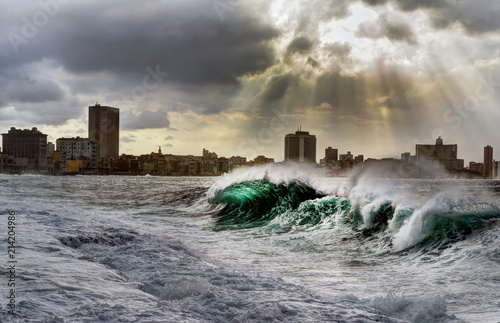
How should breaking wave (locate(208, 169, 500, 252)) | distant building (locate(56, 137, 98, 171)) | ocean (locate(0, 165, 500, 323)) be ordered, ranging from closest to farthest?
ocean (locate(0, 165, 500, 323)) < breaking wave (locate(208, 169, 500, 252)) < distant building (locate(56, 137, 98, 171))

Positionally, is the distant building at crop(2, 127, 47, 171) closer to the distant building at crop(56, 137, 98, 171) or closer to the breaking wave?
the distant building at crop(56, 137, 98, 171)

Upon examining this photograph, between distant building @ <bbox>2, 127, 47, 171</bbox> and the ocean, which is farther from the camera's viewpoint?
distant building @ <bbox>2, 127, 47, 171</bbox>

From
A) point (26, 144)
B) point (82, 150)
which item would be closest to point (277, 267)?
point (82, 150)

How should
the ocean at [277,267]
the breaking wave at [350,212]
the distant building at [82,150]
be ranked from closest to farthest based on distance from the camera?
the ocean at [277,267] → the breaking wave at [350,212] → the distant building at [82,150]

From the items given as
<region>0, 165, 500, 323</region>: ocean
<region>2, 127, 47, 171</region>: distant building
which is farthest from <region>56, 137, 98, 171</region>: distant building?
<region>0, 165, 500, 323</region>: ocean

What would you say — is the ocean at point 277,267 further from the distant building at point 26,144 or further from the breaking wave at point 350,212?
the distant building at point 26,144

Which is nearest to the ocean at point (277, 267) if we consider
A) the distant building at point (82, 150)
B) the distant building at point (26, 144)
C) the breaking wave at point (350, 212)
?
the breaking wave at point (350, 212)

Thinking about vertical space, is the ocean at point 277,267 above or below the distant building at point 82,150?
below

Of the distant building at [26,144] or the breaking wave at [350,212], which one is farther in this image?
the distant building at [26,144]

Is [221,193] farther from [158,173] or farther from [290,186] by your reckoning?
[158,173]
